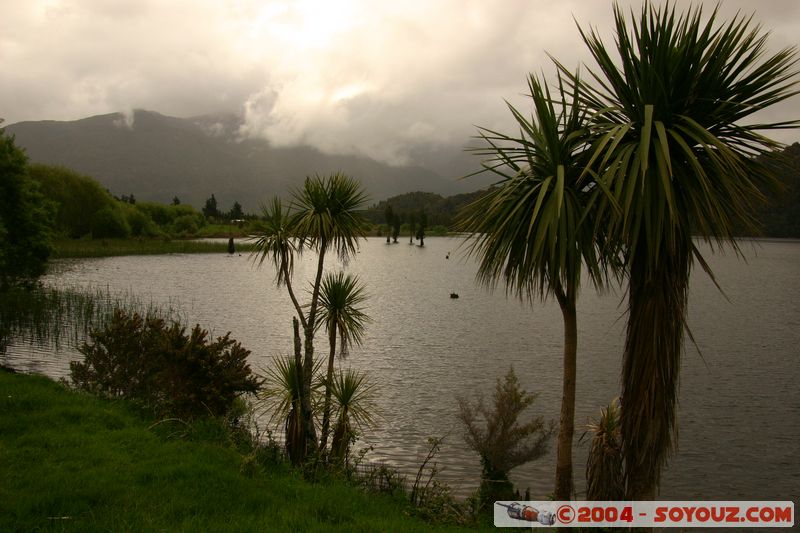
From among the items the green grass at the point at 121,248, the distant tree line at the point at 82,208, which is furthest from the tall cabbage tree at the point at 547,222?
the distant tree line at the point at 82,208

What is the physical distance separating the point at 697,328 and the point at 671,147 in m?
28.5

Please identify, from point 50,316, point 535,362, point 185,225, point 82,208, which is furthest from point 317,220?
point 185,225

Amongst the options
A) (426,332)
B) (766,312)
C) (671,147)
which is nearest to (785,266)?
(766,312)

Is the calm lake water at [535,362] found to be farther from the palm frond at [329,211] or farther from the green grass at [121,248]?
the green grass at [121,248]

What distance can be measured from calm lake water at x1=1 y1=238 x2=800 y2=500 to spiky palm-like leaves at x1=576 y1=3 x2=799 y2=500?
68 cm

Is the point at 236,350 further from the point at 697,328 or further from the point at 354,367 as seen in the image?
the point at 697,328

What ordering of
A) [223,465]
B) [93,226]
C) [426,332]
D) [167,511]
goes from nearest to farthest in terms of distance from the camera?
[167,511], [223,465], [426,332], [93,226]

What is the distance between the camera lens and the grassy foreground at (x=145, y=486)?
5.64 m

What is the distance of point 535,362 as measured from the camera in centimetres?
2302

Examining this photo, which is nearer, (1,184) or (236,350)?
(236,350)

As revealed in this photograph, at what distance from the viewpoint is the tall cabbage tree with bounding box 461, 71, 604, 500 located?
6207mm

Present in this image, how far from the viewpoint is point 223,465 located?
738 centimetres

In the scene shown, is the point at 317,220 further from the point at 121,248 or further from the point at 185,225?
the point at 185,225

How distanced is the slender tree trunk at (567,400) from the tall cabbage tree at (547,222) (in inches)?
0.5
